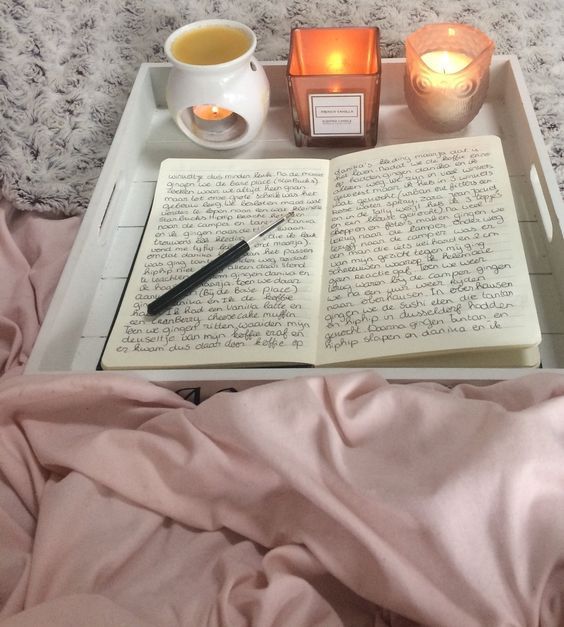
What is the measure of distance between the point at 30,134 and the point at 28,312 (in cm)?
23

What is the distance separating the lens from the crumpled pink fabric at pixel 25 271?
67 cm

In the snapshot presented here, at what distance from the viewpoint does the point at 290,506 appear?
465 millimetres

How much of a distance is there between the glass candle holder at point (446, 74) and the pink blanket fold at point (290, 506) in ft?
1.17

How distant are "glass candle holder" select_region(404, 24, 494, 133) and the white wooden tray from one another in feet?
0.10

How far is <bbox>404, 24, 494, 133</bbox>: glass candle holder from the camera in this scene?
0.71 m

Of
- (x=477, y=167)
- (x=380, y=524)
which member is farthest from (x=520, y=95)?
(x=380, y=524)

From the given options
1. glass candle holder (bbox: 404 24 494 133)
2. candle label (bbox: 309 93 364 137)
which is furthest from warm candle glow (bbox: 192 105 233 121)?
glass candle holder (bbox: 404 24 494 133)

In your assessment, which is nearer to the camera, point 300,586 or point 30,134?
point 300,586

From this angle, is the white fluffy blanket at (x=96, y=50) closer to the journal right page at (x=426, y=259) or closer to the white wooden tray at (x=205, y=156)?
the white wooden tray at (x=205, y=156)

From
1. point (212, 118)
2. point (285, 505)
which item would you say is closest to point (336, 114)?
point (212, 118)

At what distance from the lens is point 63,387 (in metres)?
0.51

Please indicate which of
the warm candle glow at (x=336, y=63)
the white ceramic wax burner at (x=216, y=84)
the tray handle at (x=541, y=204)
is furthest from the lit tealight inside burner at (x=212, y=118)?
the tray handle at (x=541, y=204)

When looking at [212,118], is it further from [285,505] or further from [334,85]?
[285,505]

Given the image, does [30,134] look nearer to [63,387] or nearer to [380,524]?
[63,387]
